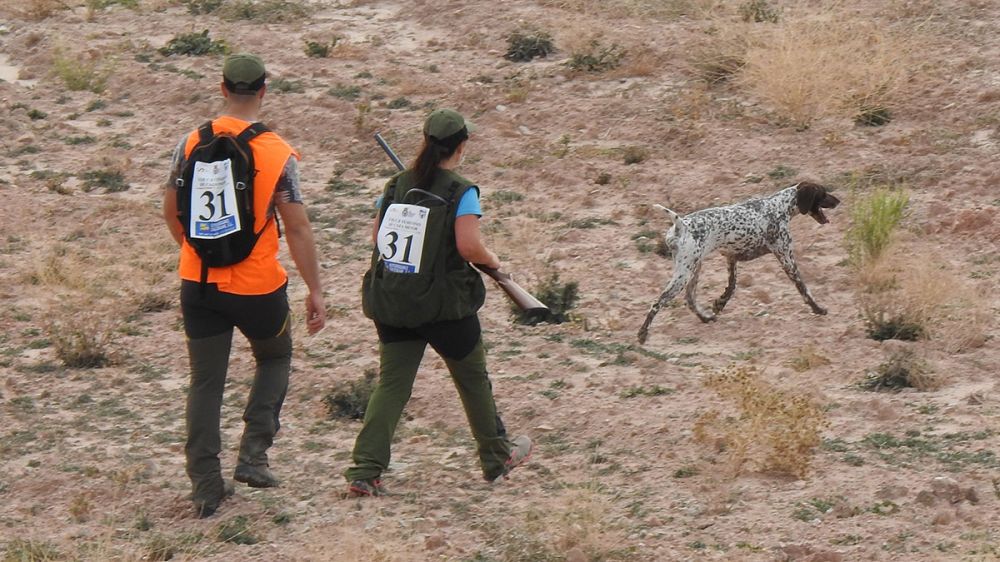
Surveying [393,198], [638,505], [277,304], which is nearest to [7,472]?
[277,304]

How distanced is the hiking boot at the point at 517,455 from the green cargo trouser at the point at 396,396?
31cm

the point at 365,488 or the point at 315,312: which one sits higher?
the point at 315,312

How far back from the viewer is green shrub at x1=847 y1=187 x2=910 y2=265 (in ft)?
31.5

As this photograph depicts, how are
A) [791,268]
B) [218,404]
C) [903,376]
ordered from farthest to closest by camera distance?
[791,268] < [903,376] < [218,404]

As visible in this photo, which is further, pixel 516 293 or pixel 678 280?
pixel 678 280

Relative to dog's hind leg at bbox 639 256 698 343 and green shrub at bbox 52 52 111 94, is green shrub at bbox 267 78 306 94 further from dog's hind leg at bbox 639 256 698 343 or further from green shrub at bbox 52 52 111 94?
dog's hind leg at bbox 639 256 698 343

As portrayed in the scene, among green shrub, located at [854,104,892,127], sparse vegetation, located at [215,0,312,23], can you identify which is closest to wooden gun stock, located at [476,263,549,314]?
green shrub, located at [854,104,892,127]

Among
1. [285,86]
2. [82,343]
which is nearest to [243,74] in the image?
[82,343]

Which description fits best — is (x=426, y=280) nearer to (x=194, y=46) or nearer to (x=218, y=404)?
(x=218, y=404)

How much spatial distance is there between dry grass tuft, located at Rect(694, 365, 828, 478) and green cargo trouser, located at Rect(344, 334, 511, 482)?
1120 millimetres

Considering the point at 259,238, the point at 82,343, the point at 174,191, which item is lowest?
the point at 82,343

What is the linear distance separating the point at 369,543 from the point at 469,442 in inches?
67.8

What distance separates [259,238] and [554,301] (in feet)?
11.8

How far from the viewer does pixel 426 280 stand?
6129 mm
